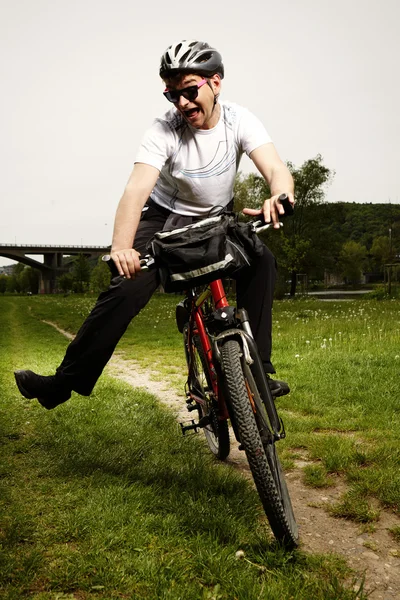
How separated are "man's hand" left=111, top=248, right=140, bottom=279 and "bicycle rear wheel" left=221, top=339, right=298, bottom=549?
2.03 ft

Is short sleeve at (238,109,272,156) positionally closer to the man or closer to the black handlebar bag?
the man

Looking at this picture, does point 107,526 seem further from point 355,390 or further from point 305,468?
point 355,390

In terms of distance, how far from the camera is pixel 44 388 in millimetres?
3859

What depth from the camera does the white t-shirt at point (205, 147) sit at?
3357 mm

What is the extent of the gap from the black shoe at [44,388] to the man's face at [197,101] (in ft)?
6.12

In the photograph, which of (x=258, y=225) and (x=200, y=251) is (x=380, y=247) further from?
(x=200, y=251)

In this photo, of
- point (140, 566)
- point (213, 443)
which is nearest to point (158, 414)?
point (213, 443)

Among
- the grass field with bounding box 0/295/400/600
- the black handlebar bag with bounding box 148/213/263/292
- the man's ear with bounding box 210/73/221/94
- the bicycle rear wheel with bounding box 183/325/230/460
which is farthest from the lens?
the bicycle rear wheel with bounding box 183/325/230/460

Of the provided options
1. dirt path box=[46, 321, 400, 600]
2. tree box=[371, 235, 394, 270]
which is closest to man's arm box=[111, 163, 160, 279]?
dirt path box=[46, 321, 400, 600]

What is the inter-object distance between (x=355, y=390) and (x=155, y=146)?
13.5ft

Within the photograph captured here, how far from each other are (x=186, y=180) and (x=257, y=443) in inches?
63.1

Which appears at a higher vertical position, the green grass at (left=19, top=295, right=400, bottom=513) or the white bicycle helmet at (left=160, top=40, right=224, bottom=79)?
the white bicycle helmet at (left=160, top=40, right=224, bottom=79)

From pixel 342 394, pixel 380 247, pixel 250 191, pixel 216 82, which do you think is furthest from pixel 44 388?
pixel 380 247

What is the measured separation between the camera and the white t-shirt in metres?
3.36
